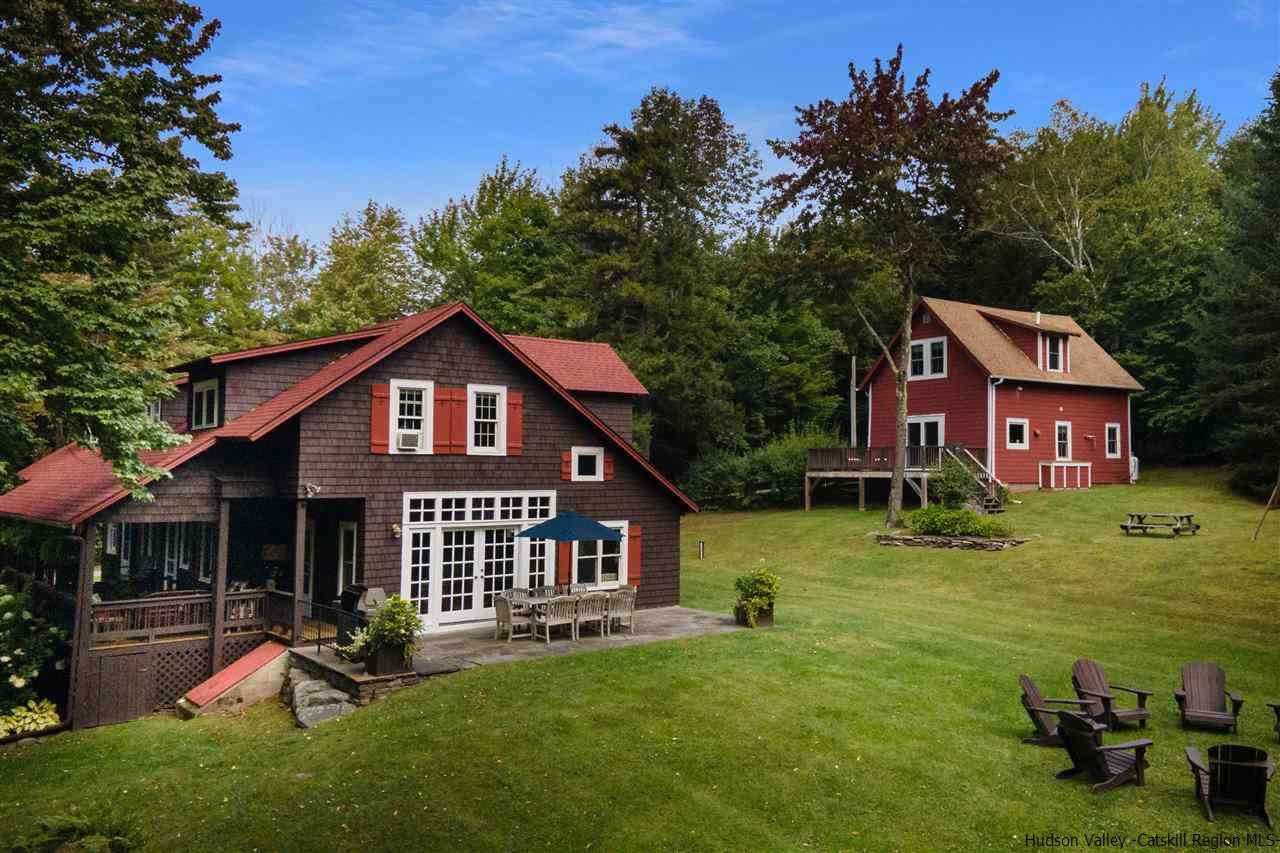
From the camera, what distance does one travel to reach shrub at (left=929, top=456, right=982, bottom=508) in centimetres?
2941

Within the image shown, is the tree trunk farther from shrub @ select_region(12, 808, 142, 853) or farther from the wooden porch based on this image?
shrub @ select_region(12, 808, 142, 853)

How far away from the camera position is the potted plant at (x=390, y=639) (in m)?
13.3

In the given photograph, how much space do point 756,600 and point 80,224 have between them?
13.0m

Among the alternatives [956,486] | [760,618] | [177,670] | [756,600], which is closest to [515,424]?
[756,600]

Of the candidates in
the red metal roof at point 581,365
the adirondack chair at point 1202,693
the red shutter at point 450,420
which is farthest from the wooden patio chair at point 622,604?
the adirondack chair at point 1202,693

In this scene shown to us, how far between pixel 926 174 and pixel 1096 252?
2157 centimetres

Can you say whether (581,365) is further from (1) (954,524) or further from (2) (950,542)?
(1) (954,524)

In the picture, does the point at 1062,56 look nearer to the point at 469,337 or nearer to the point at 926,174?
the point at 926,174

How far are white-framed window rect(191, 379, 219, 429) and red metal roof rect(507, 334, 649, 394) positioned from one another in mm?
7567

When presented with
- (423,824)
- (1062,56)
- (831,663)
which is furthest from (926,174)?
(423,824)

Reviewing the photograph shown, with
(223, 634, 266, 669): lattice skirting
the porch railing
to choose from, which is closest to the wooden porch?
(223, 634, 266, 669): lattice skirting

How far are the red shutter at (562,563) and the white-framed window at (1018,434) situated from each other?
20987mm

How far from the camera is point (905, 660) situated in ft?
48.8

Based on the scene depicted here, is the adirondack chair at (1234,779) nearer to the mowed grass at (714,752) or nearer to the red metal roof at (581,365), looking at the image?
the mowed grass at (714,752)
